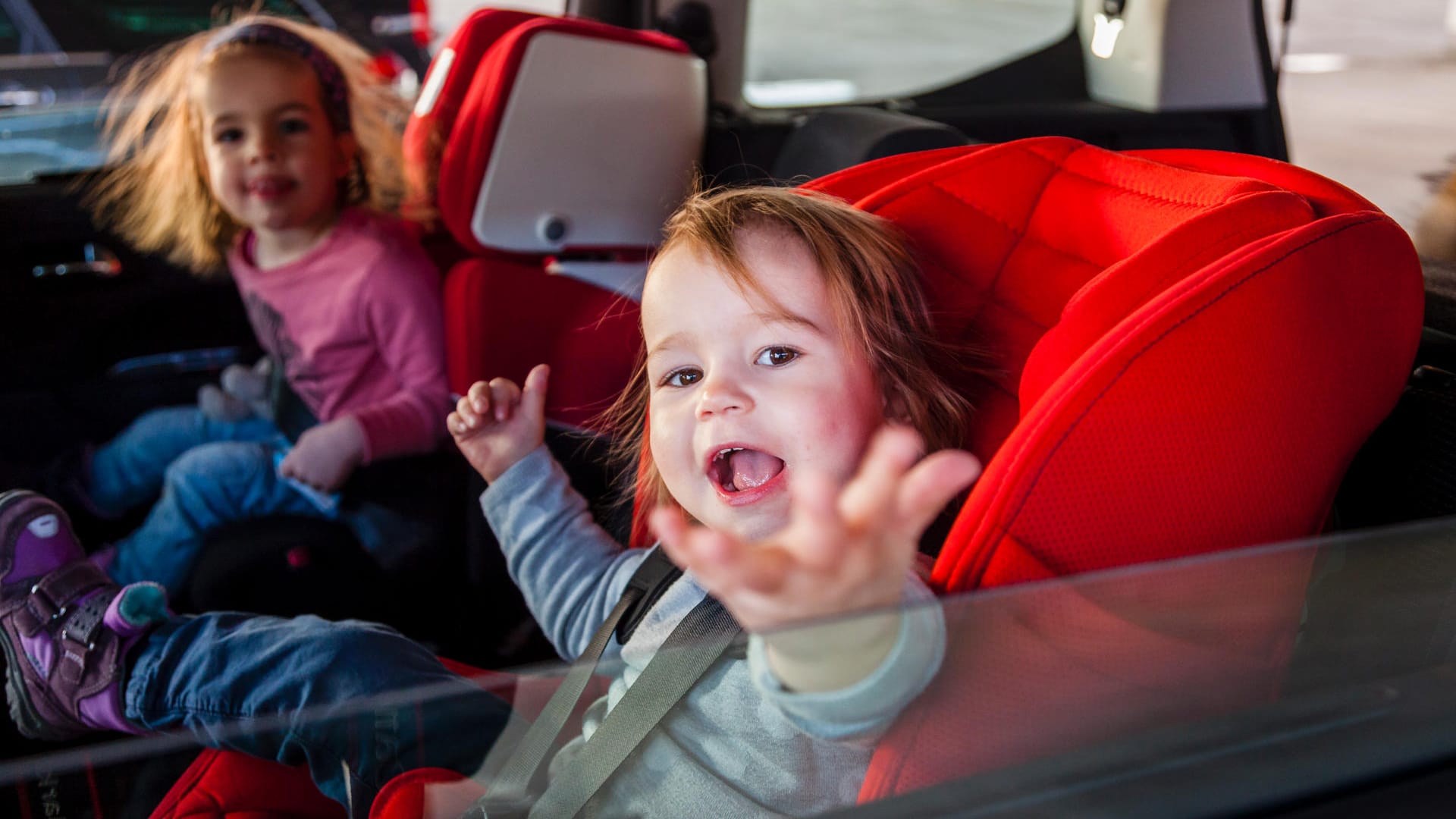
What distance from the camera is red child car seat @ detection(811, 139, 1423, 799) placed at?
2.12ft

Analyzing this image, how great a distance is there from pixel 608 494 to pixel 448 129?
83 centimetres

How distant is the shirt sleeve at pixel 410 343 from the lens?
1748 millimetres

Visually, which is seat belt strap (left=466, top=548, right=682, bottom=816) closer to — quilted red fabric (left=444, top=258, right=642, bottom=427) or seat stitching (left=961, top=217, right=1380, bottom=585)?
seat stitching (left=961, top=217, right=1380, bottom=585)

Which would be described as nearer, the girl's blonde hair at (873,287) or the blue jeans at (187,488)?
the girl's blonde hair at (873,287)

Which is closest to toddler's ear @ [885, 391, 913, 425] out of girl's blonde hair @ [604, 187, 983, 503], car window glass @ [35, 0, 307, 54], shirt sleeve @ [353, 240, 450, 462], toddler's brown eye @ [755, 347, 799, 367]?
girl's blonde hair @ [604, 187, 983, 503]

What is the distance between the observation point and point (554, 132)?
6.07 ft

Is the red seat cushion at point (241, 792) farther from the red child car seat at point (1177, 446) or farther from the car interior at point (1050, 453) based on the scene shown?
the red child car seat at point (1177, 446)

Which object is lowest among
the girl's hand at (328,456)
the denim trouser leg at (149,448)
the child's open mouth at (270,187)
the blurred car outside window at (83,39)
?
the denim trouser leg at (149,448)

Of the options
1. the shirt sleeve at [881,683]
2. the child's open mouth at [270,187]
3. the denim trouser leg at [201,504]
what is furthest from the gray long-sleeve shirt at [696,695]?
the child's open mouth at [270,187]

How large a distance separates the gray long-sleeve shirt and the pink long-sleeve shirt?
0.56 m

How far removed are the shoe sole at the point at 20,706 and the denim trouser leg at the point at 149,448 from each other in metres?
0.78

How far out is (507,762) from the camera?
0.76 m

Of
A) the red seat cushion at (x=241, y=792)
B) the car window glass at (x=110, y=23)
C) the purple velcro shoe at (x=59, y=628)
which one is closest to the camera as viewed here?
the red seat cushion at (x=241, y=792)

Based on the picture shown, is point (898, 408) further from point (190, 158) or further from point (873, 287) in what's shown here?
point (190, 158)
